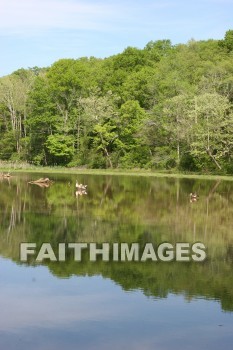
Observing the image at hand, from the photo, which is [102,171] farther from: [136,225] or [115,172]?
[136,225]

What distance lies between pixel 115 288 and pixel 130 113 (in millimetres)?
60519

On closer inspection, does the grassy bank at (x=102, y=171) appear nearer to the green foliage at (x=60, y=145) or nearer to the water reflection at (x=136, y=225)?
the green foliage at (x=60, y=145)

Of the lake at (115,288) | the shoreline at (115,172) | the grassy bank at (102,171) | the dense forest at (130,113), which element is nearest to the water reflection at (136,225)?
the lake at (115,288)

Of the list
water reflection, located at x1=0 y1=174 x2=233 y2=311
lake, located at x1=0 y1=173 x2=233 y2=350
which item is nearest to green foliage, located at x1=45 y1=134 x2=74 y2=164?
water reflection, located at x1=0 y1=174 x2=233 y2=311

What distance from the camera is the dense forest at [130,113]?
64.6 m

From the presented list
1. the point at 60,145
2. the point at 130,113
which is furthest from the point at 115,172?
the point at 60,145

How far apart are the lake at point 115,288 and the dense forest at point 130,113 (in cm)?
3281

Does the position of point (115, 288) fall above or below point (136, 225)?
above

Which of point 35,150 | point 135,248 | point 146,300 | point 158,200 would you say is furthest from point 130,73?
point 146,300

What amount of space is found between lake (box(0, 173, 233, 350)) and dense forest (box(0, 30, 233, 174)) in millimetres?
32808

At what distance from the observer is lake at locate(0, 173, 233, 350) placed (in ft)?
42.1

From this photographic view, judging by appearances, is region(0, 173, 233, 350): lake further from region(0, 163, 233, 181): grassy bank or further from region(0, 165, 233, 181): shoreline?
region(0, 163, 233, 181): grassy bank

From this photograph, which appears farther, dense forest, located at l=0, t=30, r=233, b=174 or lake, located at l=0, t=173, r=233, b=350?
dense forest, located at l=0, t=30, r=233, b=174

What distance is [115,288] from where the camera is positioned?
16.6 m
